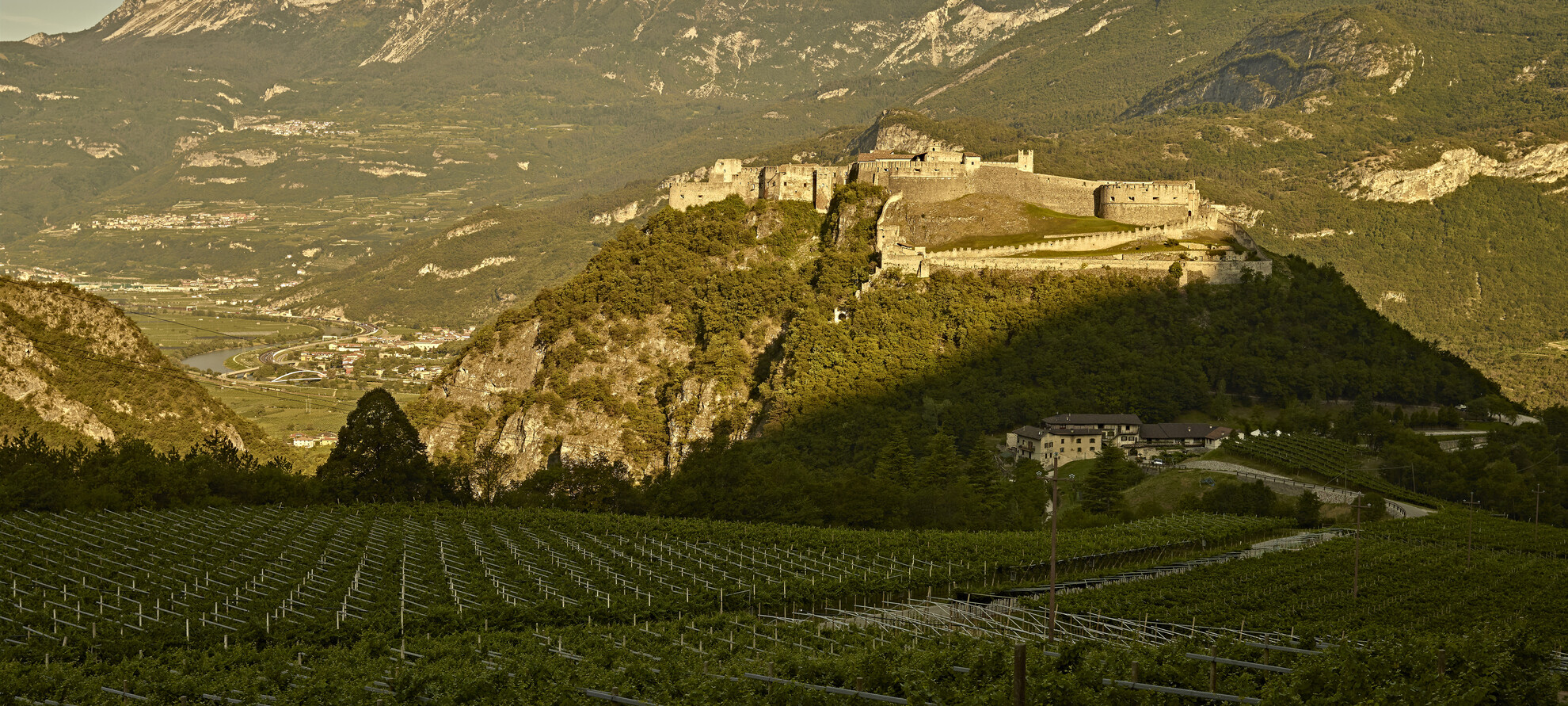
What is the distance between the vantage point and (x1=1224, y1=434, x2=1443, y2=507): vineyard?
91250 millimetres

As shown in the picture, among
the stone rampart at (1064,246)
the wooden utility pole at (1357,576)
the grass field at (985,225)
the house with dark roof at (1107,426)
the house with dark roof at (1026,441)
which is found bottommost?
the wooden utility pole at (1357,576)

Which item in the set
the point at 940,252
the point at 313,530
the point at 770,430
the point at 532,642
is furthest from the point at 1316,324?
the point at 532,642

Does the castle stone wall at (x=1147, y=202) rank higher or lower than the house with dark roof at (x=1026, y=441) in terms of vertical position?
higher

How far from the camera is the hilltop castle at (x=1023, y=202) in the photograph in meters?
119

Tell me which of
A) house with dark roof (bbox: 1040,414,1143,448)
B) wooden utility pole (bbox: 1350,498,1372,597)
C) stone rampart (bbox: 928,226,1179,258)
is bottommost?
wooden utility pole (bbox: 1350,498,1372,597)

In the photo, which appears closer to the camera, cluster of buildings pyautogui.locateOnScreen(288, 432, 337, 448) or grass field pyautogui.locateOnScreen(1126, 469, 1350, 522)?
grass field pyautogui.locateOnScreen(1126, 469, 1350, 522)

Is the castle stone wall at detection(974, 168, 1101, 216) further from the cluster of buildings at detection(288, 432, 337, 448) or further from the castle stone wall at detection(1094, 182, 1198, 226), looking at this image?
the cluster of buildings at detection(288, 432, 337, 448)

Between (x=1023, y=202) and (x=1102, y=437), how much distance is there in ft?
124

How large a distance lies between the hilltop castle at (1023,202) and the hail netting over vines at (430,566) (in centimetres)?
4911

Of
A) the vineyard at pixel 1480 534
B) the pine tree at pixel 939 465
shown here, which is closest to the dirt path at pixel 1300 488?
the vineyard at pixel 1480 534

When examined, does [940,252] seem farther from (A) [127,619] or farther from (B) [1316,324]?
(A) [127,619]

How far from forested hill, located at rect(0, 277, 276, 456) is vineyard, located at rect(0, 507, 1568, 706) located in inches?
1870

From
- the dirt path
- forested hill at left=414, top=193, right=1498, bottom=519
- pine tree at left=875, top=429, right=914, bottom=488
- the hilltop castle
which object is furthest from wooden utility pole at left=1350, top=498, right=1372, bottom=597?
the hilltop castle

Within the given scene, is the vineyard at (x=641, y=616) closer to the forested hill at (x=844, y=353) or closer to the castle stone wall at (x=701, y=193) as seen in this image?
the forested hill at (x=844, y=353)
